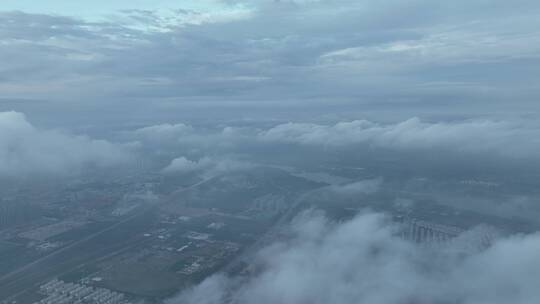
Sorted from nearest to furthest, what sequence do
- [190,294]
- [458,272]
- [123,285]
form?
[458,272]
[190,294]
[123,285]

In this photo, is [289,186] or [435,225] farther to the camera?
[289,186]

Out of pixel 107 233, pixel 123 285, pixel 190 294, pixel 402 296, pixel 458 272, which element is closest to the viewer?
pixel 402 296

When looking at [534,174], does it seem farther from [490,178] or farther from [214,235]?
[214,235]

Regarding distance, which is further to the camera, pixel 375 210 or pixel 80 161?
pixel 80 161

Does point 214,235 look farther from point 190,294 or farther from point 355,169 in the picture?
point 355,169

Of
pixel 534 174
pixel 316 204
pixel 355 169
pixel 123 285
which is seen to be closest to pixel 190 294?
pixel 123 285

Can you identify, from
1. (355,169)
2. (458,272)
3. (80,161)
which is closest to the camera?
(458,272)

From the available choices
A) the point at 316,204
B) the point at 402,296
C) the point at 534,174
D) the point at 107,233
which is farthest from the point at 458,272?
the point at 534,174

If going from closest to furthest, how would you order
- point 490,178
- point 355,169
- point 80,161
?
point 490,178
point 355,169
point 80,161
